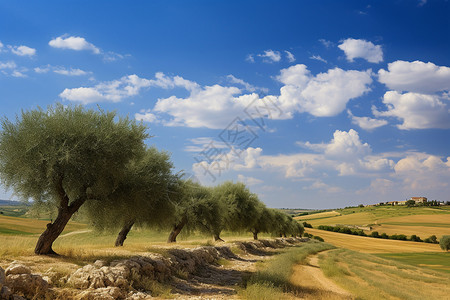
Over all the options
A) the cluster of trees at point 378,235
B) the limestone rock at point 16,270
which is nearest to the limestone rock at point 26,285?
the limestone rock at point 16,270

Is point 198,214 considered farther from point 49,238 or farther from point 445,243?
point 445,243

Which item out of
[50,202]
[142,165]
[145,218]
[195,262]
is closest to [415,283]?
[195,262]

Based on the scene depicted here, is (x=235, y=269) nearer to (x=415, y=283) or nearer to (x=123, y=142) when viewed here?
(x=123, y=142)

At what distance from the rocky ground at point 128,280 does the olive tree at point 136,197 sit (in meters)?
3.17

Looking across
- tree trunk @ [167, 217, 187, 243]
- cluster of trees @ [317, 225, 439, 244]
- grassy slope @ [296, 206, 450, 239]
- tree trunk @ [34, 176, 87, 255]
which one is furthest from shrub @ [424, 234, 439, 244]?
tree trunk @ [34, 176, 87, 255]

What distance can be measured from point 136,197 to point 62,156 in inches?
192

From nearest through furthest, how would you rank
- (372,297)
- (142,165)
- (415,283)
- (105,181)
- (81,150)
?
(81,150) < (105,181) < (372,297) < (142,165) < (415,283)

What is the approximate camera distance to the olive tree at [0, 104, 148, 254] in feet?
49.0

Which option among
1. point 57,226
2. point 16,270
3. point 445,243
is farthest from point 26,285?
point 445,243

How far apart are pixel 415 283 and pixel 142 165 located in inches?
1150

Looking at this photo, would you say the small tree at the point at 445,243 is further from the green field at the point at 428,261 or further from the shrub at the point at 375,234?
Answer: the shrub at the point at 375,234

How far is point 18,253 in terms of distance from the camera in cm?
1414

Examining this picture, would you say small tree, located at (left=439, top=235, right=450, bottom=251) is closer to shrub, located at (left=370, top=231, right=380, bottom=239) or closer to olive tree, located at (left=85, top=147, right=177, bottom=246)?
shrub, located at (left=370, top=231, right=380, bottom=239)

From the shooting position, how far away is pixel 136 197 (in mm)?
18109
